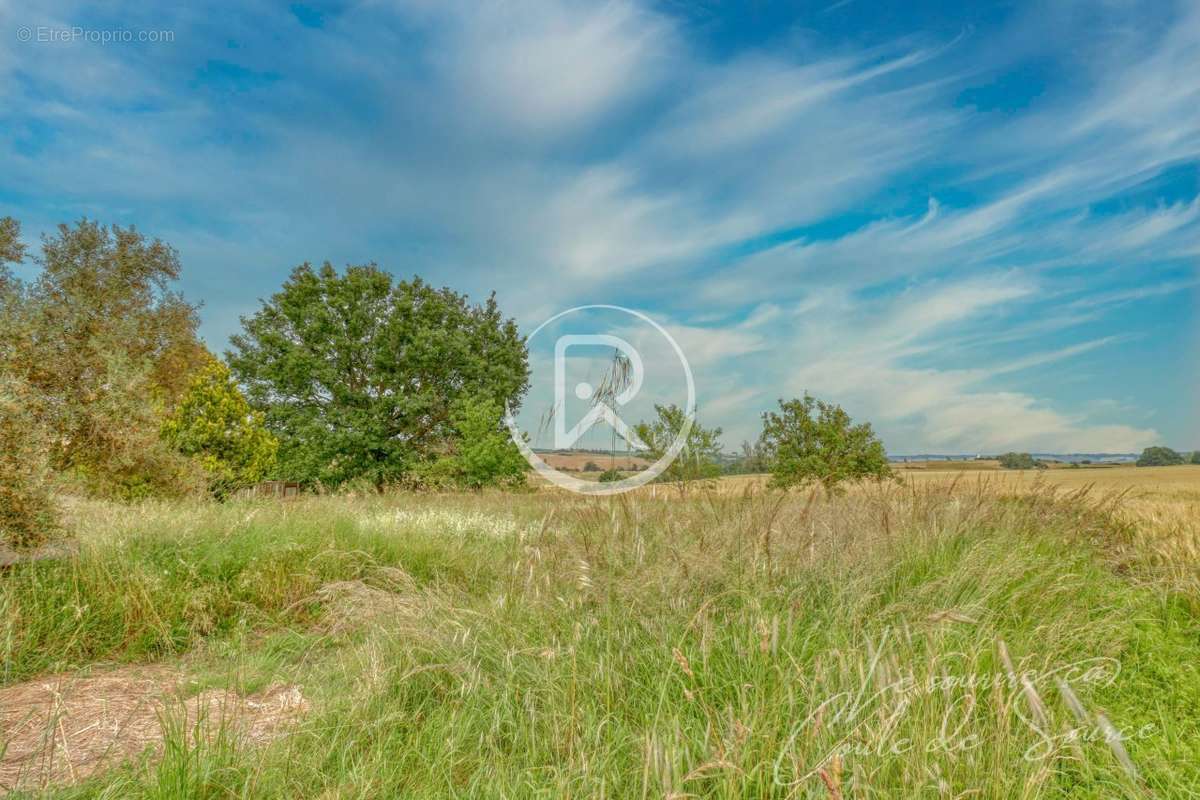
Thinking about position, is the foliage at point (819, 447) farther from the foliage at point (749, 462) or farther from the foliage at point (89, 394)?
the foliage at point (89, 394)

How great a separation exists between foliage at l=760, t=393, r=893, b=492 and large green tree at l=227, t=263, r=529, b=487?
1132 centimetres

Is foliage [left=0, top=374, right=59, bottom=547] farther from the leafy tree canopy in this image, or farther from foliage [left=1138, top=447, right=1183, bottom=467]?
foliage [left=1138, top=447, right=1183, bottom=467]

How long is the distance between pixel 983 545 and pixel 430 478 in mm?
17533

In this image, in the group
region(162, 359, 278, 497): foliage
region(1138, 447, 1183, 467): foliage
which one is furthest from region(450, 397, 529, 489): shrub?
region(1138, 447, 1183, 467): foliage

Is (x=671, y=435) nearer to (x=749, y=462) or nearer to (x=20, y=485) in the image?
(x=749, y=462)

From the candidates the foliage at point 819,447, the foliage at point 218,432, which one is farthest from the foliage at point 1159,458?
the foliage at point 218,432

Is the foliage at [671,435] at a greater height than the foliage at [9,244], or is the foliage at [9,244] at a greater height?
the foliage at [9,244]

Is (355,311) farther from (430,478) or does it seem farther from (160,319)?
(430,478)

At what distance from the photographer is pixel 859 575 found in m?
3.35

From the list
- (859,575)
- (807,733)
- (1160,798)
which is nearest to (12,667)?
(807,733)

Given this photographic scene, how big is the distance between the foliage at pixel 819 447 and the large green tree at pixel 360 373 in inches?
446

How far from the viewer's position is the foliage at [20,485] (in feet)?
15.8

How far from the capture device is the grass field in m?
1.98

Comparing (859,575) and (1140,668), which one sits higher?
(859,575)
